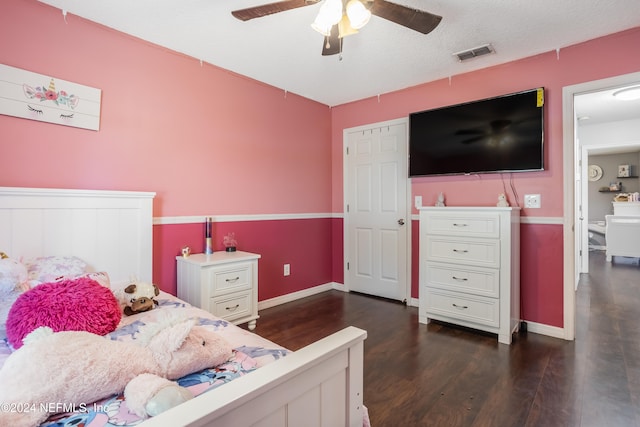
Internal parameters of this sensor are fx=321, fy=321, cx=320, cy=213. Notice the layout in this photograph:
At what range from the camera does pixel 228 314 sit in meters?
2.63

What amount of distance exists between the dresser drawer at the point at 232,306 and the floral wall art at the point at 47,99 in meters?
1.57

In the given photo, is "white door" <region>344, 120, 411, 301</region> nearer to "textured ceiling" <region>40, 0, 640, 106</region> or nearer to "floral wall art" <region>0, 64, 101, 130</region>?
"textured ceiling" <region>40, 0, 640, 106</region>

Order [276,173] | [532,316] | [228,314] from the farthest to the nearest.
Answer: [276,173], [532,316], [228,314]

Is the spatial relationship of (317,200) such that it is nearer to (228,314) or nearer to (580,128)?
(228,314)

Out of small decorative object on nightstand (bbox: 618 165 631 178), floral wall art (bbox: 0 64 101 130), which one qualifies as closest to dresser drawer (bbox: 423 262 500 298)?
floral wall art (bbox: 0 64 101 130)

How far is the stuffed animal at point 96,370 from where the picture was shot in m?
Result: 0.82

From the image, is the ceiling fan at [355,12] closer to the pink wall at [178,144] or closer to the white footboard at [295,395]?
the pink wall at [178,144]

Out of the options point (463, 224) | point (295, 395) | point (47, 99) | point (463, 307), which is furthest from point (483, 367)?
point (47, 99)

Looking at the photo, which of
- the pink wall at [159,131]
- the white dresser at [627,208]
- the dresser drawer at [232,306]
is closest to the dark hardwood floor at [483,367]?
the dresser drawer at [232,306]

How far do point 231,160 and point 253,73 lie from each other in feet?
2.89

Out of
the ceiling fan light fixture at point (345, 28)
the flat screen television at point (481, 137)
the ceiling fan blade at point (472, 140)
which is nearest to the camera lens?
the ceiling fan light fixture at point (345, 28)

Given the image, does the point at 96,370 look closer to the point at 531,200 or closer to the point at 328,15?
the point at 328,15

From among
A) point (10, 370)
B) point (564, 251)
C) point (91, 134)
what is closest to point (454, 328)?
point (564, 251)

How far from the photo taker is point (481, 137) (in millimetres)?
2973
